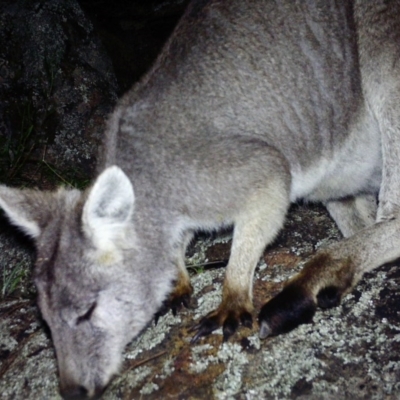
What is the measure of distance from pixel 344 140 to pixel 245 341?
75.6 inches

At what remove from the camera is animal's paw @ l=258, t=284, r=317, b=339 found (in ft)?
12.6

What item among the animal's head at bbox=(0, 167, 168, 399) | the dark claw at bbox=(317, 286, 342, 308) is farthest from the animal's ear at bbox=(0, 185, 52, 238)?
the dark claw at bbox=(317, 286, 342, 308)

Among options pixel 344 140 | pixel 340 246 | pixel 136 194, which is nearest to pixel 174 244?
pixel 136 194

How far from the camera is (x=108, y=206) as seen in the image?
356 cm

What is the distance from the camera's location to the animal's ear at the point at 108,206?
340cm

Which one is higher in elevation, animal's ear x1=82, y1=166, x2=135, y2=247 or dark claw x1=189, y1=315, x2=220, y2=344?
animal's ear x1=82, y1=166, x2=135, y2=247

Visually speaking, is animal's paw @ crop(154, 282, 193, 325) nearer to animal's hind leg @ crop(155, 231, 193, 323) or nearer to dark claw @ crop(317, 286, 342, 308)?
animal's hind leg @ crop(155, 231, 193, 323)

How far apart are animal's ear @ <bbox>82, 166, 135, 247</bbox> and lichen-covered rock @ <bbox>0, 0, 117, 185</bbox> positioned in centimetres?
345

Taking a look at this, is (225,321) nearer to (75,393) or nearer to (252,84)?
(75,393)

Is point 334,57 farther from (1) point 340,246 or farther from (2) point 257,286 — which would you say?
(2) point 257,286

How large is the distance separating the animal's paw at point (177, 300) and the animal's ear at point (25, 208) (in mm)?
1037

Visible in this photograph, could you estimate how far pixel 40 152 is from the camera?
7332 mm

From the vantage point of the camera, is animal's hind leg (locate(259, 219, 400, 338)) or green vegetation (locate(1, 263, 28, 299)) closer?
animal's hind leg (locate(259, 219, 400, 338))

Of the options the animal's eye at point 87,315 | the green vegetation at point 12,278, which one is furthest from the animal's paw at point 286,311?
the green vegetation at point 12,278
